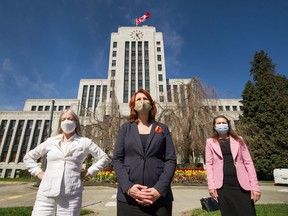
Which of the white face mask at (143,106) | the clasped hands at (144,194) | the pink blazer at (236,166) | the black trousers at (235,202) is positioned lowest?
the black trousers at (235,202)

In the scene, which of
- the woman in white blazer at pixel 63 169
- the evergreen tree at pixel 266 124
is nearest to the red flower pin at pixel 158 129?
the woman in white blazer at pixel 63 169

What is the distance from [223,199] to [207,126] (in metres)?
14.2

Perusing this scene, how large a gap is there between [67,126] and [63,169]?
63 cm

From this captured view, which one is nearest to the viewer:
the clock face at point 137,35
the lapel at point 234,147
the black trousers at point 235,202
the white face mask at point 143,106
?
the white face mask at point 143,106

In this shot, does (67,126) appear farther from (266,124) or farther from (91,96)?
(91,96)

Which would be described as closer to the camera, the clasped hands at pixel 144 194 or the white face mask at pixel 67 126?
the clasped hands at pixel 144 194

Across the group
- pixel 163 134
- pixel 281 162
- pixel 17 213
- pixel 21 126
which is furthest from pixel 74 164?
pixel 21 126

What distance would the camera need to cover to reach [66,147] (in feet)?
9.14

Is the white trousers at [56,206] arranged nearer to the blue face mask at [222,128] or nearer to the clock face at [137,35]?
the blue face mask at [222,128]

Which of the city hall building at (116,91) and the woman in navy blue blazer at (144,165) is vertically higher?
the city hall building at (116,91)

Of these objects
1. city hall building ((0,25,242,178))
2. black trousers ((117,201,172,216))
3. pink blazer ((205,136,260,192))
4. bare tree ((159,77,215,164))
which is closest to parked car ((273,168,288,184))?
bare tree ((159,77,215,164))

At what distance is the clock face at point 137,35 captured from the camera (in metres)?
64.4

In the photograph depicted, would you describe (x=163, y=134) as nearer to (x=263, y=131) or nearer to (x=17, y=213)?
(x=17, y=213)

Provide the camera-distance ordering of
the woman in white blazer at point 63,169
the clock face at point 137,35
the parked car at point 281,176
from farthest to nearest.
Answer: the clock face at point 137,35 → the parked car at point 281,176 → the woman in white blazer at point 63,169
